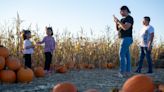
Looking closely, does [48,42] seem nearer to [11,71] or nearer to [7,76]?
[11,71]

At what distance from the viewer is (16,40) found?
1095 centimetres

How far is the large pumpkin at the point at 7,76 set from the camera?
24.8 ft

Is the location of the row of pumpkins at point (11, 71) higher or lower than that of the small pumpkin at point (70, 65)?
higher

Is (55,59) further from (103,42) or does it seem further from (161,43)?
(161,43)

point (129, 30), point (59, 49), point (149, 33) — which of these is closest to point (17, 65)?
point (129, 30)

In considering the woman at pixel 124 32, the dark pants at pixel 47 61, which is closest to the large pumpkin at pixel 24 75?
the woman at pixel 124 32

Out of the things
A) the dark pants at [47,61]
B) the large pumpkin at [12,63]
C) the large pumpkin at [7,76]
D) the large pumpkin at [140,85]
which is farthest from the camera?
the dark pants at [47,61]

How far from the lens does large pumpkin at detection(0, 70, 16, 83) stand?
297 inches

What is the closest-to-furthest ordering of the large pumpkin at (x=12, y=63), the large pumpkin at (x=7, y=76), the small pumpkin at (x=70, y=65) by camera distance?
1. the large pumpkin at (x=7, y=76)
2. the large pumpkin at (x=12, y=63)
3. the small pumpkin at (x=70, y=65)

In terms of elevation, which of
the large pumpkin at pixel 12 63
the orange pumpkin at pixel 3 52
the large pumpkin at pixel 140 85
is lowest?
the large pumpkin at pixel 12 63

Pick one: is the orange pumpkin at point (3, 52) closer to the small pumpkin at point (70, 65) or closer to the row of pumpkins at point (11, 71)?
Result: the row of pumpkins at point (11, 71)

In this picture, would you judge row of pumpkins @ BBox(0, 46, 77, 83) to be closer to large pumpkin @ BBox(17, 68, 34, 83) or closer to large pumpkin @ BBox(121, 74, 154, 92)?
large pumpkin @ BBox(17, 68, 34, 83)

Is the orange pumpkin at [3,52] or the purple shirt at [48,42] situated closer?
the orange pumpkin at [3,52]

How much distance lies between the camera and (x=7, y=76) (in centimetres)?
756
